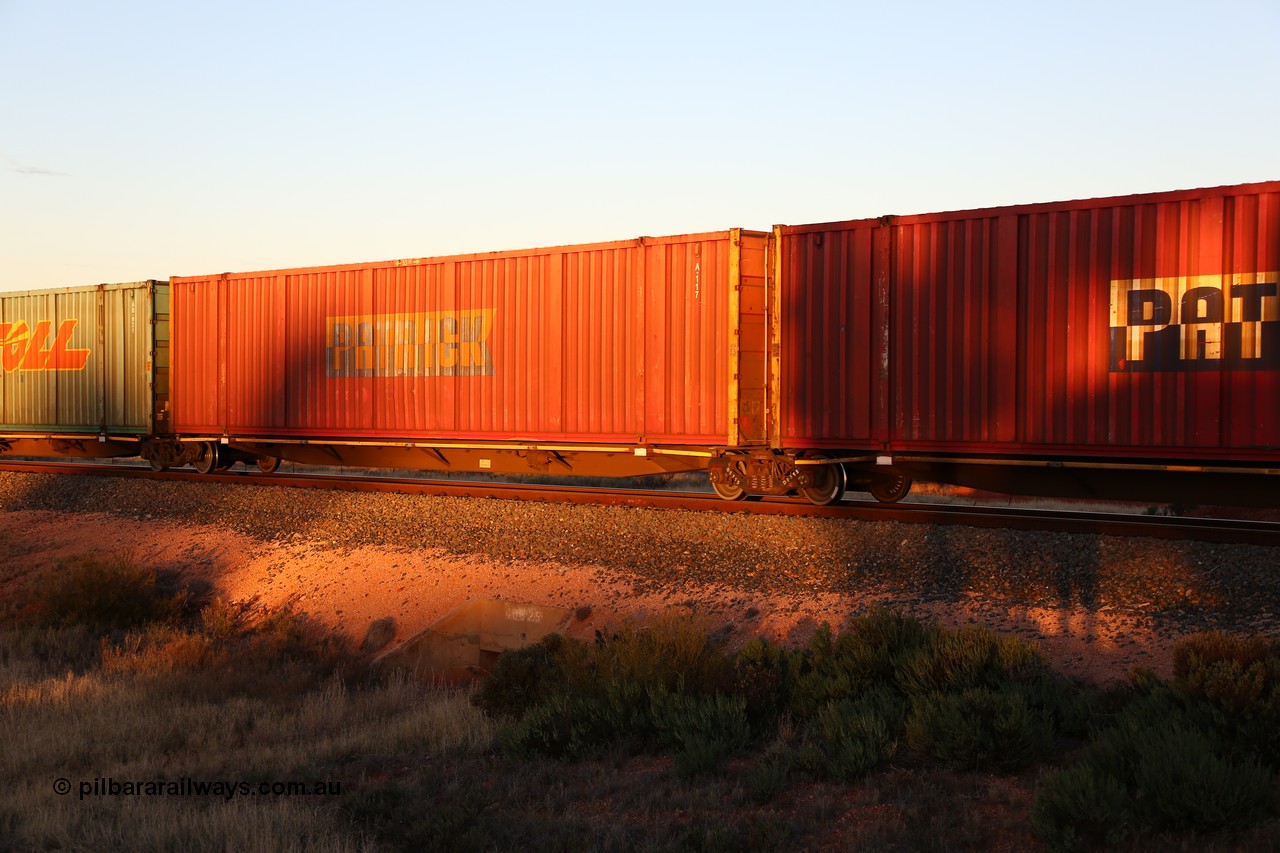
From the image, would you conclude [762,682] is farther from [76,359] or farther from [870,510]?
[76,359]

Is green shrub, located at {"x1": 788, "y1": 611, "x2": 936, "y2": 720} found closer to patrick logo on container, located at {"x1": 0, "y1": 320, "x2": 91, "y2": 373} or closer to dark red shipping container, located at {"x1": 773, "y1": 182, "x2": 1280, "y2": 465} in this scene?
dark red shipping container, located at {"x1": 773, "y1": 182, "x2": 1280, "y2": 465}

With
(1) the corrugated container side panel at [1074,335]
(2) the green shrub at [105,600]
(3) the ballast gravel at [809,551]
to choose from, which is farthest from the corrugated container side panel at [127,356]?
(1) the corrugated container side panel at [1074,335]

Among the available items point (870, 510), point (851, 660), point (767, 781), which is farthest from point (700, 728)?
point (870, 510)

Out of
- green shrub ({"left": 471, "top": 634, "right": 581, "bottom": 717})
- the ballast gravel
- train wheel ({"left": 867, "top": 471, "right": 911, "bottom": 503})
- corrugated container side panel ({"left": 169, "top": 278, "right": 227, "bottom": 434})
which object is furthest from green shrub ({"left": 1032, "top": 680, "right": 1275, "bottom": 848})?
corrugated container side panel ({"left": 169, "top": 278, "right": 227, "bottom": 434})

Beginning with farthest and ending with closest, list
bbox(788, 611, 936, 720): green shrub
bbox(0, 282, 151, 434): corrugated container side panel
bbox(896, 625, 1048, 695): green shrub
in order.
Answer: bbox(0, 282, 151, 434): corrugated container side panel, bbox(788, 611, 936, 720): green shrub, bbox(896, 625, 1048, 695): green shrub

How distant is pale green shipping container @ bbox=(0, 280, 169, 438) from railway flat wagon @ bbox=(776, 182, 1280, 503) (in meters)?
12.3

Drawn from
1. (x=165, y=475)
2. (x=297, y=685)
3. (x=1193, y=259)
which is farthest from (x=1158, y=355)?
(x=165, y=475)

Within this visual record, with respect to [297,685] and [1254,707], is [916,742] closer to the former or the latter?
[1254,707]

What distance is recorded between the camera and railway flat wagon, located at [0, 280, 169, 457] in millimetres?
20422

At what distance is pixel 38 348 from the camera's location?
22531 mm

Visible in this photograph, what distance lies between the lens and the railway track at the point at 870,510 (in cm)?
1073

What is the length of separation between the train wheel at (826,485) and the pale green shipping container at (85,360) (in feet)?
40.8

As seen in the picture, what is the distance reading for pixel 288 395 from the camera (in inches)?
733

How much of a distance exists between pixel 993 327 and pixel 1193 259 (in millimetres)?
2086
